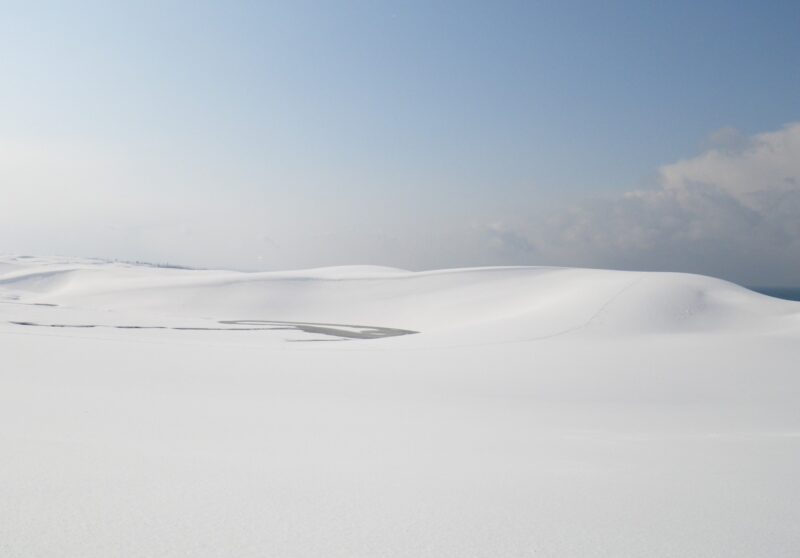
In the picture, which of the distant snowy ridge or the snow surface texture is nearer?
the snow surface texture

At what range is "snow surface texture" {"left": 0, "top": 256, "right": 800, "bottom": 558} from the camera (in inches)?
149

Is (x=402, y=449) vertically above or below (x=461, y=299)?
below

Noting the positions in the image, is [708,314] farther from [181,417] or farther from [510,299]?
[181,417]

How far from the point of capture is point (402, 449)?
634 cm

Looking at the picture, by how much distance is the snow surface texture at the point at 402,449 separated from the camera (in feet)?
12.4

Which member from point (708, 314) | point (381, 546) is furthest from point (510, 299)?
point (381, 546)

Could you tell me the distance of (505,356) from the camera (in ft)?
55.3

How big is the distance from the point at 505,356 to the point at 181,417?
11402 mm

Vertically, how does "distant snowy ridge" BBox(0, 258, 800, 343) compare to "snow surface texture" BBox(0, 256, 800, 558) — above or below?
above

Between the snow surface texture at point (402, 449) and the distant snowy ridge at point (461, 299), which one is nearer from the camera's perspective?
the snow surface texture at point (402, 449)

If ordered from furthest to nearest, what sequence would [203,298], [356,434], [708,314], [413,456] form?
[203,298]
[708,314]
[356,434]
[413,456]

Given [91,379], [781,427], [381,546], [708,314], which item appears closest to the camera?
[381,546]

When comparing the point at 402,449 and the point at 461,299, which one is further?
the point at 461,299

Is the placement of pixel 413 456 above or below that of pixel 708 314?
below
